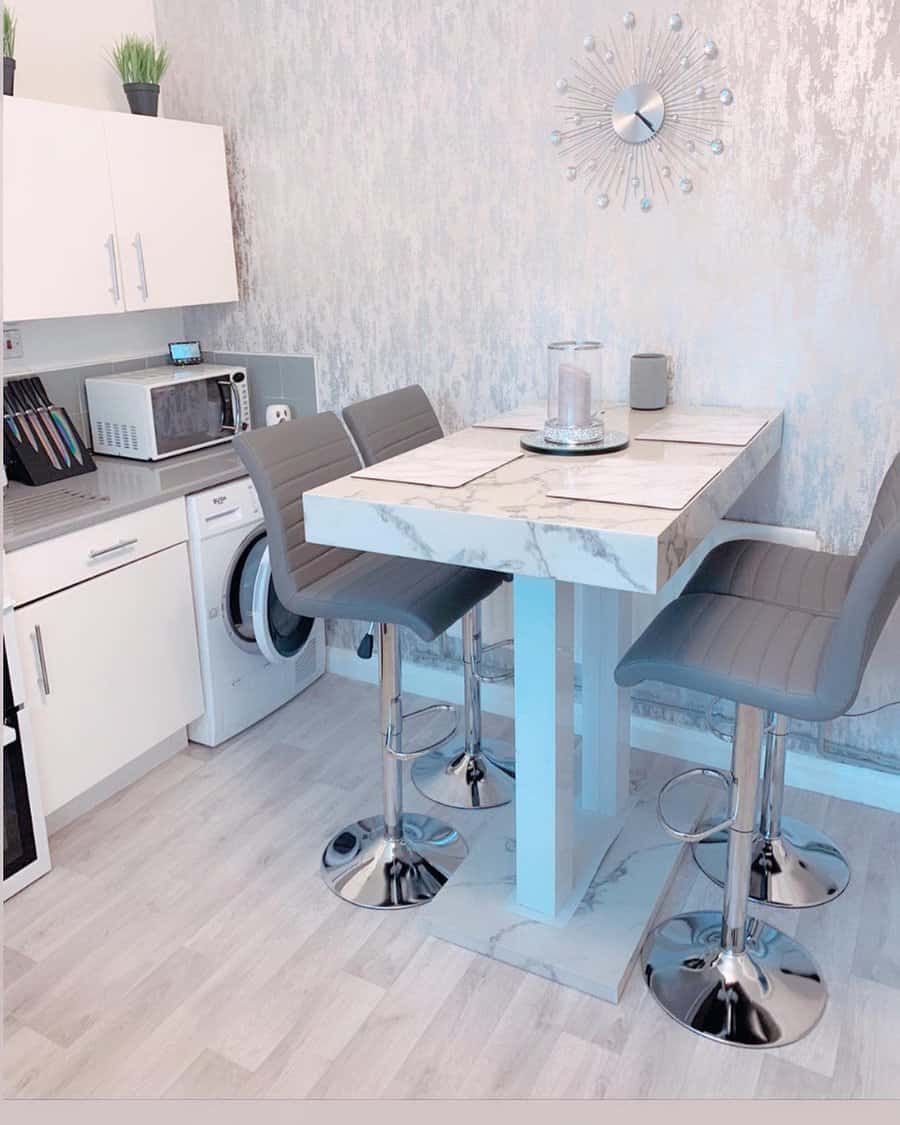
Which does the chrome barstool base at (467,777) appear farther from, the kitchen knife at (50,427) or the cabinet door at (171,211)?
the cabinet door at (171,211)

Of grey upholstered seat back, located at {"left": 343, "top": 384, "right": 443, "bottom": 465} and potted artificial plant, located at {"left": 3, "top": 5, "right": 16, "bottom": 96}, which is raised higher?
potted artificial plant, located at {"left": 3, "top": 5, "right": 16, "bottom": 96}

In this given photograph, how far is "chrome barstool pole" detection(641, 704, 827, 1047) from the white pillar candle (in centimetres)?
78

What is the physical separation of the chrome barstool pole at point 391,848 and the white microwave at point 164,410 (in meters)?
1.20

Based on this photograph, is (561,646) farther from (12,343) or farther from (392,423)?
(12,343)

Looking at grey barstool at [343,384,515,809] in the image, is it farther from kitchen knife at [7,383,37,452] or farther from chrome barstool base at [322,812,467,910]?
kitchen knife at [7,383,37,452]

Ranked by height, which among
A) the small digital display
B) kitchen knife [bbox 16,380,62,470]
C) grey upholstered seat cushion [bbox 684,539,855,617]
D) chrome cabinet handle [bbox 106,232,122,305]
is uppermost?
chrome cabinet handle [bbox 106,232,122,305]

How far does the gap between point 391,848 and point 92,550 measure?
3.50ft

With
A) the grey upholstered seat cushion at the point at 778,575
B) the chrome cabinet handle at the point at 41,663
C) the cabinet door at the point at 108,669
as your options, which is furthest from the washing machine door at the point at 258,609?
the grey upholstered seat cushion at the point at 778,575

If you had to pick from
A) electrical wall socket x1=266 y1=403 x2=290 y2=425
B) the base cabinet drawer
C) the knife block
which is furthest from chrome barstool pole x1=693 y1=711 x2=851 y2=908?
the knife block

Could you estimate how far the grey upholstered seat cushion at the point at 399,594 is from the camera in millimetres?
2012

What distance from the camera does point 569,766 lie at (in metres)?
2.05

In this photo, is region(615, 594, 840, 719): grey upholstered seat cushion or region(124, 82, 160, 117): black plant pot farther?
region(124, 82, 160, 117): black plant pot

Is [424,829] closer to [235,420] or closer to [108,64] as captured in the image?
[235,420]

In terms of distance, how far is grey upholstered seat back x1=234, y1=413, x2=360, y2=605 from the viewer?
82.0 inches
